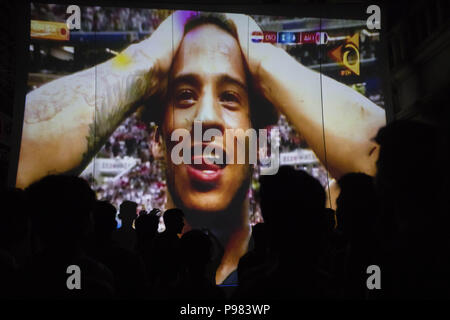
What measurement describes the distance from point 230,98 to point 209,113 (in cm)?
38

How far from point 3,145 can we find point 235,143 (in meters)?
3.20

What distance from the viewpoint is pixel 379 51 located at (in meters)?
6.53

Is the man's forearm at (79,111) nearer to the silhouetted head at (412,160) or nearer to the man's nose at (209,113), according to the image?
the man's nose at (209,113)

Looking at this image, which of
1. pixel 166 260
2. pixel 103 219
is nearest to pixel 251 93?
pixel 166 260

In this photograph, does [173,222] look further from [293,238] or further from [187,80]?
[187,80]

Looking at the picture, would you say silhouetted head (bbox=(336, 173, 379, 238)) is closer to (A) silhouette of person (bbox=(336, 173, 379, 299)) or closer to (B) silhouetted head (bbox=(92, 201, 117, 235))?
(A) silhouette of person (bbox=(336, 173, 379, 299))

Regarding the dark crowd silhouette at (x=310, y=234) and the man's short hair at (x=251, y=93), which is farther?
the man's short hair at (x=251, y=93)

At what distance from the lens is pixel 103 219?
2.15m

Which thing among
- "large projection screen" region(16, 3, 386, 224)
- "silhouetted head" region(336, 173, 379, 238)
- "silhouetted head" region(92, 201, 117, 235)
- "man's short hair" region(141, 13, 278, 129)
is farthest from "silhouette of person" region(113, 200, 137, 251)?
"man's short hair" region(141, 13, 278, 129)

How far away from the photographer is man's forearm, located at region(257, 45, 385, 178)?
626 centimetres

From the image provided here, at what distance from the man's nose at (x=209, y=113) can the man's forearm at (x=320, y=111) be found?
771 millimetres

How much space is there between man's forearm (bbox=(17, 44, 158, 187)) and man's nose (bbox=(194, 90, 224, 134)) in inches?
29.1

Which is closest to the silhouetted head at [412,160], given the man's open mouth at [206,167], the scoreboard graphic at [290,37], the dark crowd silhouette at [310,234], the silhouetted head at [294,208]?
the dark crowd silhouette at [310,234]

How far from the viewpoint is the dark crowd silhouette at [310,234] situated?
3.33 ft
